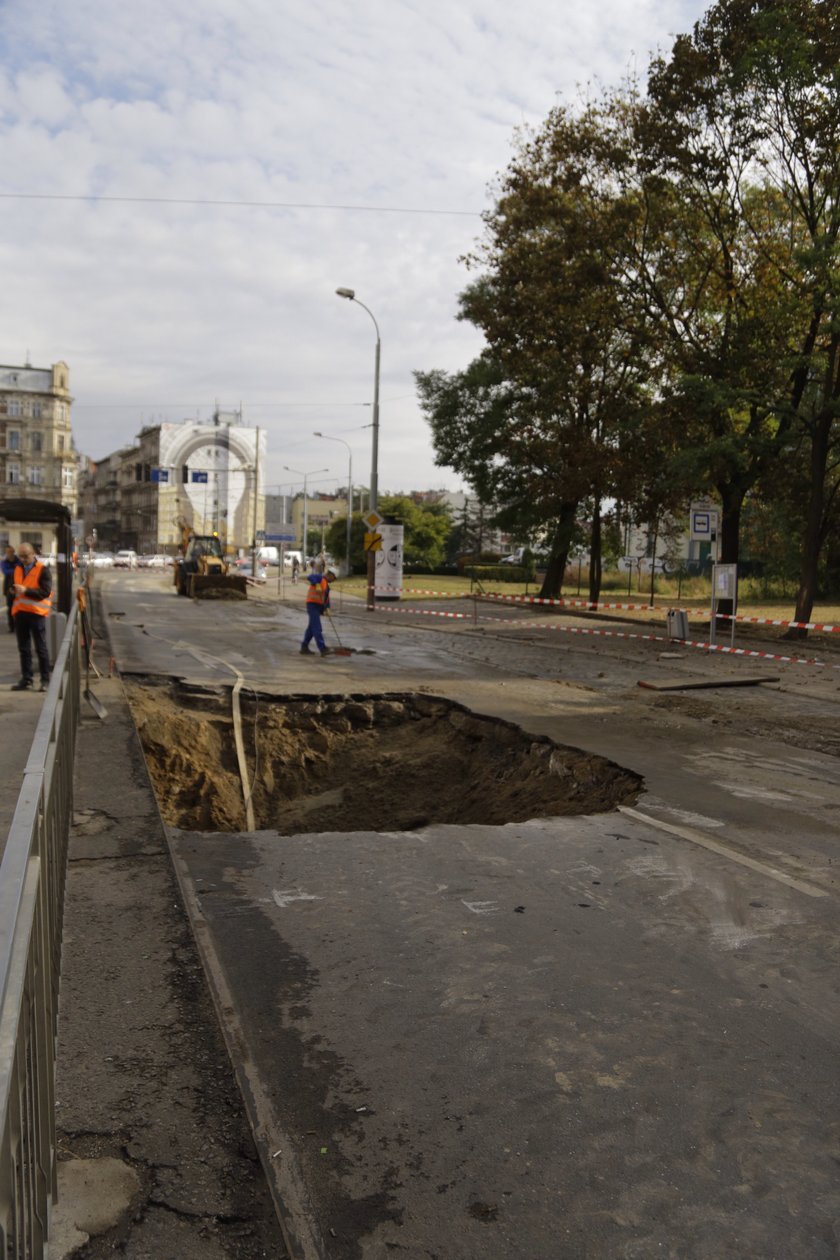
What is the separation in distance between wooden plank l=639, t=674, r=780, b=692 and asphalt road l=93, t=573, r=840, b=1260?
6473 mm

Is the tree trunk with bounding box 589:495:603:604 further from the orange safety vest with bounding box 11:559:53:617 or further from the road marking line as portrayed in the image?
the road marking line

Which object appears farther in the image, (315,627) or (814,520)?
(814,520)

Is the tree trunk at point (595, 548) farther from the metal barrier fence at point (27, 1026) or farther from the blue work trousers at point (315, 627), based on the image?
the metal barrier fence at point (27, 1026)

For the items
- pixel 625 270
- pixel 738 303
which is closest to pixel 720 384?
pixel 738 303

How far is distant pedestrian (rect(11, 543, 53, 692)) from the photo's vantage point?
13453 millimetres

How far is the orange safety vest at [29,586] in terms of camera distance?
13.5 metres

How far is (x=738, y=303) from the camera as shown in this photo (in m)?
25.9

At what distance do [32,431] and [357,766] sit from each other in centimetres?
11008

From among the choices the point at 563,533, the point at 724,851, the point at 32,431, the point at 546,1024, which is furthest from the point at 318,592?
the point at 32,431

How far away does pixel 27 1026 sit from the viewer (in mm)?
2719

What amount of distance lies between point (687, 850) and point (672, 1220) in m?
3.89

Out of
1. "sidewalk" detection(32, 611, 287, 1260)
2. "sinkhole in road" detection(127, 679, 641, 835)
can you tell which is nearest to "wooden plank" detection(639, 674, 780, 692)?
"sinkhole in road" detection(127, 679, 641, 835)

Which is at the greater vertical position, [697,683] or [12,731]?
[697,683]

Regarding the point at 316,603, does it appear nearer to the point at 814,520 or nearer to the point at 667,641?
the point at 667,641
